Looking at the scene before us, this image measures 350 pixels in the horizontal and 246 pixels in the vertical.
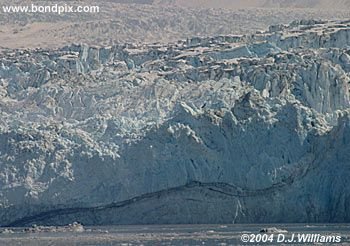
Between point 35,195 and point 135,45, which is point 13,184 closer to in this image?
point 35,195

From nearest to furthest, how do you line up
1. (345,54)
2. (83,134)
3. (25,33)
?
(83,134) < (345,54) < (25,33)

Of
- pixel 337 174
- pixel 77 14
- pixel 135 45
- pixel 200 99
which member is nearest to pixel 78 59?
pixel 135 45

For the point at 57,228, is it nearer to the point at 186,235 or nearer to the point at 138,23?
the point at 186,235

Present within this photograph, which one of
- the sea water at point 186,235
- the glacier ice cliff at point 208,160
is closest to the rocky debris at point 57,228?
the sea water at point 186,235

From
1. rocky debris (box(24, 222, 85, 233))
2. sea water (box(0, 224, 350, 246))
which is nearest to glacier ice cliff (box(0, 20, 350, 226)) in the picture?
rocky debris (box(24, 222, 85, 233))

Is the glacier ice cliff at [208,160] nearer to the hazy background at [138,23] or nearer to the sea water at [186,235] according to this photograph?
the sea water at [186,235]

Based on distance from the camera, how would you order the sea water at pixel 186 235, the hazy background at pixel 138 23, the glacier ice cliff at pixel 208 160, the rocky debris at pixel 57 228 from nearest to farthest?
1. the sea water at pixel 186 235
2. the glacier ice cliff at pixel 208 160
3. the rocky debris at pixel 57 228
4. the hazy background at pixel 138 23

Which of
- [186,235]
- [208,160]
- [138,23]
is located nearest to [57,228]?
[208,160]

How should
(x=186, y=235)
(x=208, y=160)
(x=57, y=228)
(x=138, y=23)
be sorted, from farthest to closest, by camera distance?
(x=138, y=23)
(x=57, y=228)
(x=208, y=160)
(x=186, y=235)

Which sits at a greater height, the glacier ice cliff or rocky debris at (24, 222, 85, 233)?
the glacier ice cliff

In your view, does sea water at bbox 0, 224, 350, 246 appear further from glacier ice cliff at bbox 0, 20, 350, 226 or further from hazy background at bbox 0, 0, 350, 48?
hazy background at bbox 0, 0, 350, 48

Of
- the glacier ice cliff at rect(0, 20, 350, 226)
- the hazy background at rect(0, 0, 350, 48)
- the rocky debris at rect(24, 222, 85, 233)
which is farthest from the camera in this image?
the hazy background at rect(0, 0, 350, 48)
